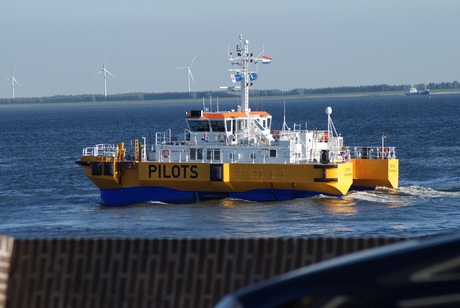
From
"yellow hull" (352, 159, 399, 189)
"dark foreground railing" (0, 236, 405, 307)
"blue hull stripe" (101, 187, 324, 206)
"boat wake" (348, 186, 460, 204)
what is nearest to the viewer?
"dark foreground railing" (0, 236, 405, 307)

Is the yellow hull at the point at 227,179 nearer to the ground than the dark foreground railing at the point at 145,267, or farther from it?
nearer to the ground

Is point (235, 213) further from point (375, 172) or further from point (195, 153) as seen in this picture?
point (375, 172)

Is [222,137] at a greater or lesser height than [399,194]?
greater

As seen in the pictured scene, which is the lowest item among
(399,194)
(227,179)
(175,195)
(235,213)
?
(235,213)

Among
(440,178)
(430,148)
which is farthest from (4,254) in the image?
(430,148)

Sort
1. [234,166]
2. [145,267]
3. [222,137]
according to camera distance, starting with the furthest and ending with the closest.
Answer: [222,137]
[234,166]
[145,267]

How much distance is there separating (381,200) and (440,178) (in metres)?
9.08

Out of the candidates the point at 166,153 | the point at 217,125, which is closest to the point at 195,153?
the point at 166,153

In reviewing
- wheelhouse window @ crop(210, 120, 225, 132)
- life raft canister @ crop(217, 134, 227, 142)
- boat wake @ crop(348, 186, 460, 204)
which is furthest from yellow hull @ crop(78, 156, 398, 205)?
wheelhouse window @ crop(210, 120, 225, 132)

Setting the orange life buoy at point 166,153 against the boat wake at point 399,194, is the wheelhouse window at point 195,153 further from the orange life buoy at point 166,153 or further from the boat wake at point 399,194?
the boat wake at point 399,194

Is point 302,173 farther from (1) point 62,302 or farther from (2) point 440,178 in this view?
(1) point 62,302

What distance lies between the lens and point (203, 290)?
886 centimetres

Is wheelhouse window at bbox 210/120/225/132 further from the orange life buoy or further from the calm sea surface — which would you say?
the calm sea surface

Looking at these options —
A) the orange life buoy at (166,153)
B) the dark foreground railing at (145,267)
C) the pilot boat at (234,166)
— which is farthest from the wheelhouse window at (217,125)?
the dark foreground railing at (145,267)
